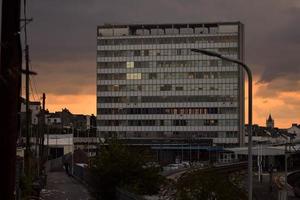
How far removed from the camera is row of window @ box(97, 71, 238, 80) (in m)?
182

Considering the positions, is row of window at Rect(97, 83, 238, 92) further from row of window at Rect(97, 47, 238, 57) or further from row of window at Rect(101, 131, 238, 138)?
row of window at Rect(101, 131, 238, 138)

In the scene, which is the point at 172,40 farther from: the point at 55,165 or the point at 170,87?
the point at 55,165

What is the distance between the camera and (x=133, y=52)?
187 m

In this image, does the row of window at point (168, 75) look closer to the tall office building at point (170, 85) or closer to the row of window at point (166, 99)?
the tall office building at point (170, 85)

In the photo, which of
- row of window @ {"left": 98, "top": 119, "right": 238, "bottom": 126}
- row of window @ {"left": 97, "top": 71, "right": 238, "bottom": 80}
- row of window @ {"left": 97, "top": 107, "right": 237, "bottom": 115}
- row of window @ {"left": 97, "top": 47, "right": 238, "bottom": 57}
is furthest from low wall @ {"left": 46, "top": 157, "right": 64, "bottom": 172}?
row of window @ {"left": 97, "top": 47, "right": 238, "bottom": 57}

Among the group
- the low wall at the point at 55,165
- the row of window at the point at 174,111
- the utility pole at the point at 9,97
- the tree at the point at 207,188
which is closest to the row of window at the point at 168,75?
the row of window at the point at 174,111

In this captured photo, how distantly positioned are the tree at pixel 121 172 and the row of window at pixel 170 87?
14092 centimetres

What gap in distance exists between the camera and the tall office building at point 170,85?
592 ft

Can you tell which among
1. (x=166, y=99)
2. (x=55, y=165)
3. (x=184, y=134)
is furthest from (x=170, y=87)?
(x=55, y=165)

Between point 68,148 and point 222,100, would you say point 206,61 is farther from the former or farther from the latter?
point 68,148

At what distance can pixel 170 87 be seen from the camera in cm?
18325

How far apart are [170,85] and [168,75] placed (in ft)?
9.96

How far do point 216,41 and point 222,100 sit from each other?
53.9ft

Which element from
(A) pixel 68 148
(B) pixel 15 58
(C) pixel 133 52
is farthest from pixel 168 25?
(B) pixel 15 58
